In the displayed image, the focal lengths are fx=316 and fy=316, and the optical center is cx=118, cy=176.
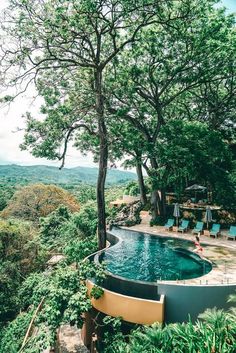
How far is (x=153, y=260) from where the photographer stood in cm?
1436

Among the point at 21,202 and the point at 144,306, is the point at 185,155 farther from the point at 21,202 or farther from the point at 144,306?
the point at 21,202

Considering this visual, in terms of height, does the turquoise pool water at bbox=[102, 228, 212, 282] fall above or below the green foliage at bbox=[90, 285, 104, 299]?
above

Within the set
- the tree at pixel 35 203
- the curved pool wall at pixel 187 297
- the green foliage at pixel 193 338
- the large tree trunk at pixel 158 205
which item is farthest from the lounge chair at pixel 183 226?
the tree at pixel 35 203

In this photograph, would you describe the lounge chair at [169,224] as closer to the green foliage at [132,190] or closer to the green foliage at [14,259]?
the green foliage at [14,259]

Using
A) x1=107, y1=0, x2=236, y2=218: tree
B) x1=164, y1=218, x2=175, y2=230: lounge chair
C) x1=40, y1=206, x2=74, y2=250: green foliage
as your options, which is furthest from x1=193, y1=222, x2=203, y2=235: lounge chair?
x1=40, y1=206, x2=74, y2=250: green foliage

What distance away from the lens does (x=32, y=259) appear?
20.5 meters

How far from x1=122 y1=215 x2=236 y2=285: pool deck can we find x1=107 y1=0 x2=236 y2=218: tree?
9.20 feet

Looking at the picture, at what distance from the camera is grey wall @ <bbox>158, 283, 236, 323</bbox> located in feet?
33.2

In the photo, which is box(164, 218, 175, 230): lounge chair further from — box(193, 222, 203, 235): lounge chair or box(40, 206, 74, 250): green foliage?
box(40, 206, 74, 250): green foliage

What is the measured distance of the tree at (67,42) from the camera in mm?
13812

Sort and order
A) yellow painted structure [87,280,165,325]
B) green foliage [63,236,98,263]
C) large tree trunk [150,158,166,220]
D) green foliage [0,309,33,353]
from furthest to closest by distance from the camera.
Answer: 1. large tree trunk [150,158,166,220]
2. green foliage [63,236,98,263]
3. green foliage [0,309,33,353]
4. yellow painted structure [87,280,165,325]

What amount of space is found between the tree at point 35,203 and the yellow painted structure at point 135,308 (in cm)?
2544

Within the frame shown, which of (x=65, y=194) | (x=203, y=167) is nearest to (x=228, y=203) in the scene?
(x=203, y=167)

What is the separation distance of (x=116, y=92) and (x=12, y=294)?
1390 cm
